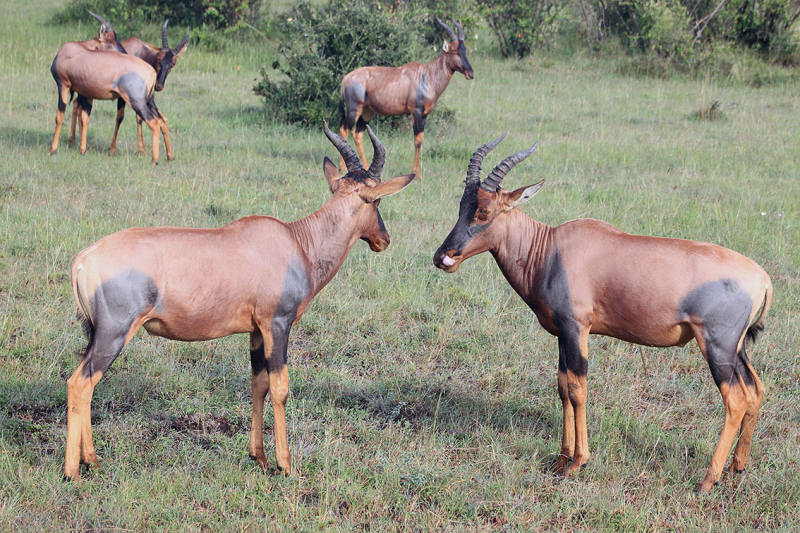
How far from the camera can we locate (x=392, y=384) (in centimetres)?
550

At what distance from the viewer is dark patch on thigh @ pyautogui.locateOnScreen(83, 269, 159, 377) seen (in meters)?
3.83

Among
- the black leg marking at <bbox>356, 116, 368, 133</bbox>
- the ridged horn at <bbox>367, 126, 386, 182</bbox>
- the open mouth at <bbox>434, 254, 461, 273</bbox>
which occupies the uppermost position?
the ridged horn at <bbox>367, 126, 386, 182</bbox>

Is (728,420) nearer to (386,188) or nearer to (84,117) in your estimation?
(386,188)

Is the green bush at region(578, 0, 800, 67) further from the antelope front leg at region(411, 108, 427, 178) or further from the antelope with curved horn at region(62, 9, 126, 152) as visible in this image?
the antelope with curved horn at region(62, 9, 126, 152)

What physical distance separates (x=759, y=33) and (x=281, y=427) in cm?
1978

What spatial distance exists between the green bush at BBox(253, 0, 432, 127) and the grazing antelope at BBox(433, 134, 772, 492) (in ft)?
28.8

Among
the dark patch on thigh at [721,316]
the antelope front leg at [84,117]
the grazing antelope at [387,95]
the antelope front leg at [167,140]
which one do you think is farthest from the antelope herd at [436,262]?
the antelope front leg at [84,117]

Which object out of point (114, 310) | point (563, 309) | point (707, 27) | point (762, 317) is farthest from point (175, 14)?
point (762, 317)

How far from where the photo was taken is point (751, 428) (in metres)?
4.51

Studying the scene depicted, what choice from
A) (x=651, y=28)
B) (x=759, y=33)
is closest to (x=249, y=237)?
(x=651, y=28)

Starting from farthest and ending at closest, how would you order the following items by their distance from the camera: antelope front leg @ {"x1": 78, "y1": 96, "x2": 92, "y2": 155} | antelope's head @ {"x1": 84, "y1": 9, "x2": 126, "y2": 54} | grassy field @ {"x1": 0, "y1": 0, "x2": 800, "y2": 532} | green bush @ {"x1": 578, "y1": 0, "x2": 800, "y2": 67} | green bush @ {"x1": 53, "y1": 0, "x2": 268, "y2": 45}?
green bush @ {"x1": 53, "y1": 0, "x2": 268, "y2": 45} → green bush @ {"x1": 578, "y1": 0, "x2": 800, "y2": 67} → antelope's head @ {"x1": 84, "y1": 9, "x2": 126, "y2": 54} → antelope front leg @ {"x1": 78, "y1": 96, "x2": 92, "y2": 155} → grassy field @ {"x1": 0, "y1": 0, "x2": 800, "y2": 532}

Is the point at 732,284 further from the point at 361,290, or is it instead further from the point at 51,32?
the point at 51,32

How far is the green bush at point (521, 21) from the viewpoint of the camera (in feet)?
67.9

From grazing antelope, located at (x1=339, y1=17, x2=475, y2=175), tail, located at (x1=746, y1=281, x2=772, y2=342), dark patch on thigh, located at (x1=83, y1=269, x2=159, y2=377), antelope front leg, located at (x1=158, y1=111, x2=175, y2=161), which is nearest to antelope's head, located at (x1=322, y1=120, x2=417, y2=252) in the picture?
dark patch on thigh, located at (x1=83, y1=269, x2=159, y2=377)
